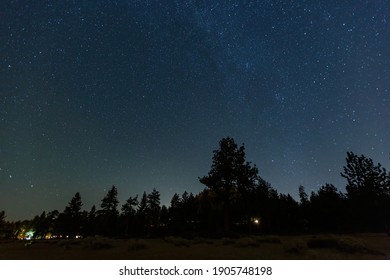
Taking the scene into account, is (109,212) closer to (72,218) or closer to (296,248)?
(72,218)

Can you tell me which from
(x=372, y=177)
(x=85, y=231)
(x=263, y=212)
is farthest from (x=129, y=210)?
(x=372, y=177)

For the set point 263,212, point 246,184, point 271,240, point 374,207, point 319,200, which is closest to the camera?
point 271,240

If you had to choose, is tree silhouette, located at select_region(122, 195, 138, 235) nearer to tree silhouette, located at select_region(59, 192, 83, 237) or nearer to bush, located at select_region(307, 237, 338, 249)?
tree silhouette, located at select_region(59, 192, 83, 237)

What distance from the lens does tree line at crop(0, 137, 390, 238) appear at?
30.6m

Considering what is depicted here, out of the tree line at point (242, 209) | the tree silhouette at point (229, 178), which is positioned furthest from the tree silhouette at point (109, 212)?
the tree silhouette at point (229, 178)

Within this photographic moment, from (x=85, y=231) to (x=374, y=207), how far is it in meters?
70.5

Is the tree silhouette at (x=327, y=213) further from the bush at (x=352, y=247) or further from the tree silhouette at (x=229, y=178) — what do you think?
the bush at (x=352, y=247)

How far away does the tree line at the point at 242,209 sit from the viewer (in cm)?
3059

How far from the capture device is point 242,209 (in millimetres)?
46781

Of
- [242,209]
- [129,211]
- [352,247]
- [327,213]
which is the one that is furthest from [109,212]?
[352,247]

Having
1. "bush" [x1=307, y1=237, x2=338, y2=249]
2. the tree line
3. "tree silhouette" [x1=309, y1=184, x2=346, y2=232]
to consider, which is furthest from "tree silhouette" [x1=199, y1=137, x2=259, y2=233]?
"tree silhouette" [x1=309, y1=184, x2=346, y2=232]

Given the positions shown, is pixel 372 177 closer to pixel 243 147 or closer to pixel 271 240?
pixel 243 147

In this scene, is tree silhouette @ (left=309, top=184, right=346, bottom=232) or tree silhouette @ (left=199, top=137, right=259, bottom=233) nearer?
tree silhouette @ (left=199, top=137, right=259, bottom=233)
